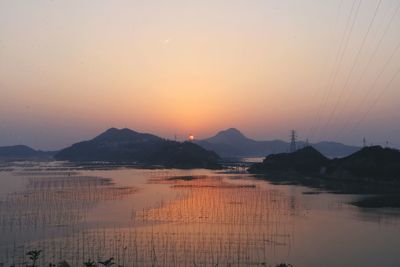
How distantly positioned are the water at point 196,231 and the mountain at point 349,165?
1536 centimetres

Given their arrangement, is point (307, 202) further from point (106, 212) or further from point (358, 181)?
point (358, 181)

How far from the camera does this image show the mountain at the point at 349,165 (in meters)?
40.7

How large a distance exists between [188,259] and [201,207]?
1082 cm

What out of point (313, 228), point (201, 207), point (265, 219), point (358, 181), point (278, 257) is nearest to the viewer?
point (278, 257)

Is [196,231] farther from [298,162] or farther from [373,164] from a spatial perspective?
[298,162]

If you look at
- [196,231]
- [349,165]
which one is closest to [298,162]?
[349,165]

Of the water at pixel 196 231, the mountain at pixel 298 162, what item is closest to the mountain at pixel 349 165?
the mountain at pixel 298 162

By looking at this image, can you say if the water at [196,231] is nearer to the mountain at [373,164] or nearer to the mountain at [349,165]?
the mountain at [373,164]

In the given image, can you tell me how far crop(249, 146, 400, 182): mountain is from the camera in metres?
40.7

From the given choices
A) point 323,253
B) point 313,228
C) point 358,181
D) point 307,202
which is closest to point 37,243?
point 323,253

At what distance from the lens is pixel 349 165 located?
45.5 meters

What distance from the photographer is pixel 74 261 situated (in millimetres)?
12344

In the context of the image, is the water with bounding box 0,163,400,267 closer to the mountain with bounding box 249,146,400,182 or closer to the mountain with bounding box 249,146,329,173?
the mountain with bounding box 249,146,400,182

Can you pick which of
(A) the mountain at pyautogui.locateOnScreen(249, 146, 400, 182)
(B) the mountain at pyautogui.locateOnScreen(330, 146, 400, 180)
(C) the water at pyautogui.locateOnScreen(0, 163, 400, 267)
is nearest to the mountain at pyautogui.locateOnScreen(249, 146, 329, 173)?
(A) the mountain at pyautogui.locateOnScreen(249, 146, 400, 182)
